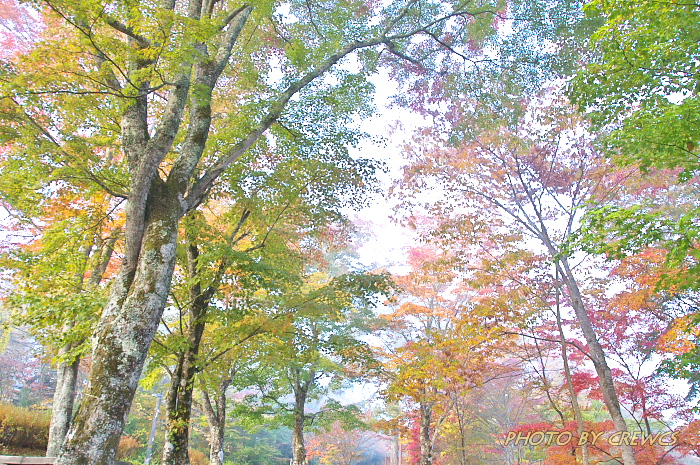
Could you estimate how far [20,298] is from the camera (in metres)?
4.52

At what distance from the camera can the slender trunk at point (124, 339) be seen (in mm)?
2883

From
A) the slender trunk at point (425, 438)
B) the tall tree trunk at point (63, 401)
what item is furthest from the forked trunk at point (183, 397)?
the slender trunk at point (425, 438)

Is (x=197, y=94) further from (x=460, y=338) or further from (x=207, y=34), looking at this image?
(x=460, y=338)

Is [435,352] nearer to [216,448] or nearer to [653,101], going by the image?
[216,448]

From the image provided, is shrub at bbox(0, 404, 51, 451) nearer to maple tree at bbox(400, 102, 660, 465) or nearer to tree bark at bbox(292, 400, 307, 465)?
tree bark at bbox(292, 400, 307, 465)

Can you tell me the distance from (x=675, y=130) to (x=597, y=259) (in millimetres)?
6518

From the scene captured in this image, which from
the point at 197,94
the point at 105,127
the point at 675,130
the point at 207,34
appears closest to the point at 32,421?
the point at 105,127

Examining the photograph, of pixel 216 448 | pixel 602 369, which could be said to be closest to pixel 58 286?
pixel 216 448

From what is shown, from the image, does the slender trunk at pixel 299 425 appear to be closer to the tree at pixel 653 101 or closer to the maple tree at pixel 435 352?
the maple tree at pixel 435 352

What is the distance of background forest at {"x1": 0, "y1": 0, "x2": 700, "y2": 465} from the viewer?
12.3ft

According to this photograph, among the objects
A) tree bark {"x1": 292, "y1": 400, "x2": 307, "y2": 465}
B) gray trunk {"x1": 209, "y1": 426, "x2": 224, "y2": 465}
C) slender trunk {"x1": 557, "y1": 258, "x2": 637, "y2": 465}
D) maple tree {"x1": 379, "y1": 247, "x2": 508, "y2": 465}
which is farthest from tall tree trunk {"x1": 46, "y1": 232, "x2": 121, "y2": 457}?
slender trunk {"x1": 557, "y1": 258, "x2": 637, "y2": 465}

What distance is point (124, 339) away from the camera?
323 centimetres

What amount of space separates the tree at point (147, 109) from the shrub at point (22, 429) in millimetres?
5937

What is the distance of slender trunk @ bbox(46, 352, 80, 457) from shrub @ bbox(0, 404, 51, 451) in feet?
7.40
